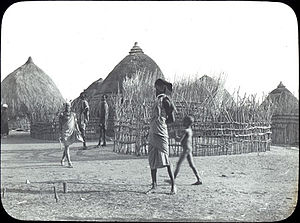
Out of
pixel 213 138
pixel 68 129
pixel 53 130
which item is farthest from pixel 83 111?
pixel 53 130

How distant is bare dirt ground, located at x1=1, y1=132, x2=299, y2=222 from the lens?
4.12 m

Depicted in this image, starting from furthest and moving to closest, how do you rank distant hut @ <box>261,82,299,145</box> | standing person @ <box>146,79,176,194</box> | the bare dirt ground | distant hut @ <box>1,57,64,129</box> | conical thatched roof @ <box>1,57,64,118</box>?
conical thatched roof @ <box>1,57,64,118</box>
distant hut @ <box>1,57,64,129</box>
distant hut @ <box>261,82,299,145</box>
standing person @ <box>146,79,176,194</box>
the bare dirt ground

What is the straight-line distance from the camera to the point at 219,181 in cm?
531

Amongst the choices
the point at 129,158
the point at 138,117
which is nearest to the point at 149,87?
the point at 138,117

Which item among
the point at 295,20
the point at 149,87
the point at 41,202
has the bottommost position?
the point at 41,202

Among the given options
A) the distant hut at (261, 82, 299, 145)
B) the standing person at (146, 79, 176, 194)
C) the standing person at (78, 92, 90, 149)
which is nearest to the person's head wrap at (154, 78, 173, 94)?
the standing person at (146, 79, 176, 194)

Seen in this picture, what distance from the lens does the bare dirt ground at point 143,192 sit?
4.12m

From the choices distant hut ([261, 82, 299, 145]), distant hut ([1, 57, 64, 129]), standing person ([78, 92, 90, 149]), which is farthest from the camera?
distant hut ([1, 57, 64, 129])

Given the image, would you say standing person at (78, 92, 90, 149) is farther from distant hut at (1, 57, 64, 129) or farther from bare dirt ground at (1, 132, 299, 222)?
distant hut at (1, 57, 64, 129)


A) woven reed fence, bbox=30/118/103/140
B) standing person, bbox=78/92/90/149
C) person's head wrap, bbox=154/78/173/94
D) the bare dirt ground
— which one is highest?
person's head wrap, bbox=154/78/173/94

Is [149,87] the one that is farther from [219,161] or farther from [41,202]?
[41,202]

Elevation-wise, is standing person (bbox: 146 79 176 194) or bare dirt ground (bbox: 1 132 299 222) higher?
standing person (bbox: 146 79 176 194)

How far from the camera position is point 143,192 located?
188 inches

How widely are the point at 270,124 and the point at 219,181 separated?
477 cm
